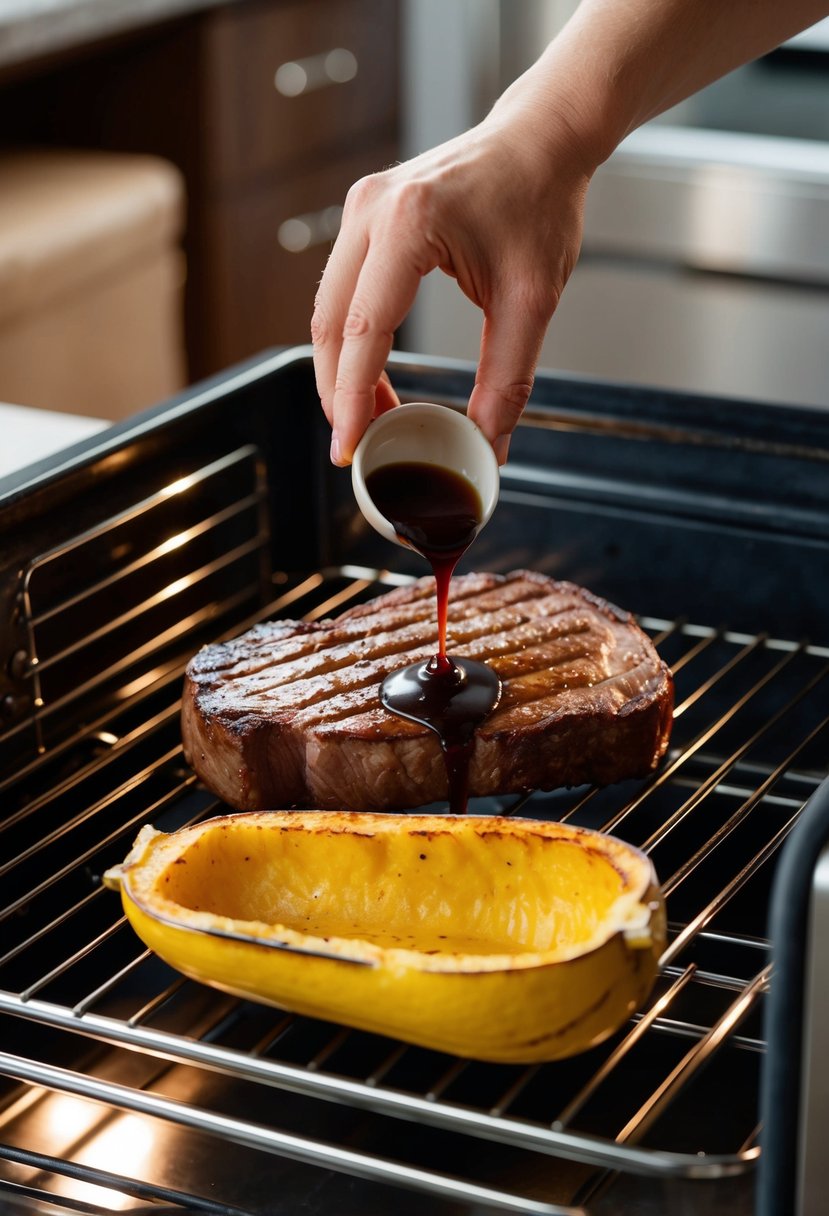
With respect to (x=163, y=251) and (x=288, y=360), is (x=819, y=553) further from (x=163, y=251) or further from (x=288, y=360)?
(x=163, y=251)

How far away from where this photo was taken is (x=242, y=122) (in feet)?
12.0

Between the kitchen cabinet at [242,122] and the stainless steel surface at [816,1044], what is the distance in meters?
2.92

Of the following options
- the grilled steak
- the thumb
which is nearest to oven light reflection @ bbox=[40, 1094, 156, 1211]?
the grilled steak

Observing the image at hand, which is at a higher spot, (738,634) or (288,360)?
(288,360)

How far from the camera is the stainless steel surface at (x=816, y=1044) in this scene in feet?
2.85

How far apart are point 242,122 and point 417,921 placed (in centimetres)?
294

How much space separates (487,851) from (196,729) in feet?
1.32

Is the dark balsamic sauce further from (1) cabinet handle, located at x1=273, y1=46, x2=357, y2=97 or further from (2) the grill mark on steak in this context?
(1) cabinet handle, located at x1=273, y1=46, x2=357, y2=97

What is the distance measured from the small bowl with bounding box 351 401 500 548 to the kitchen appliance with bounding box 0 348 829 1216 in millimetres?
289

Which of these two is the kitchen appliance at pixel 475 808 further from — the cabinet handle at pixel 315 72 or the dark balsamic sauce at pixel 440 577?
the cabinet handle at pixel 315 72

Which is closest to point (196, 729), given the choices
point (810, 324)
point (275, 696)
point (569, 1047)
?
point (275, 696)

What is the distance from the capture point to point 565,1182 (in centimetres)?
101

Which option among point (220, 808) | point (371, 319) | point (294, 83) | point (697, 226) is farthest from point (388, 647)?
point (294, 83)

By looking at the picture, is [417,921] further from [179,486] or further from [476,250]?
[179,486]
